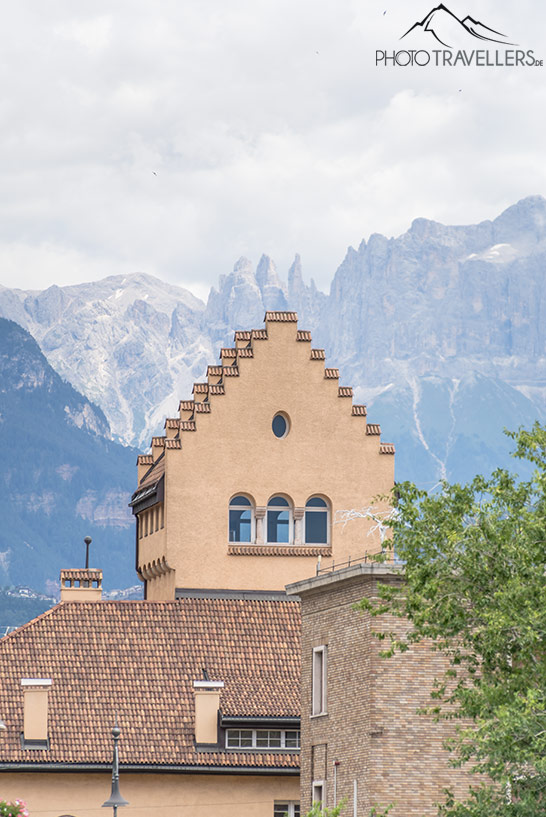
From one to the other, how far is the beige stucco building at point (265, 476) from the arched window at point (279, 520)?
4cm

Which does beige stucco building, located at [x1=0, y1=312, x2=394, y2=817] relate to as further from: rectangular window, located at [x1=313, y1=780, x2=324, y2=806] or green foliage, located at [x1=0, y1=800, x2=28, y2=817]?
green foliage, located at [x1=0, y1=800, x2=28, y2=817]

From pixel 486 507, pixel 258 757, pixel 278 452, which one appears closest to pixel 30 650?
pixel 258 757

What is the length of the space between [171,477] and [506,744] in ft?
125

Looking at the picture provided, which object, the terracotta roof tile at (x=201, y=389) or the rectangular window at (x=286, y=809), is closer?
the rectangular window at (x=286, y=809)

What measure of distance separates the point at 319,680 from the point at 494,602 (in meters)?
17.2

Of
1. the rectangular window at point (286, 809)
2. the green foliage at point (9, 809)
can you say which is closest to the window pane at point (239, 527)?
the rectangular window at point (286, 809)

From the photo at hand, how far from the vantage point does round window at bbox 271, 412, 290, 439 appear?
8375 cm

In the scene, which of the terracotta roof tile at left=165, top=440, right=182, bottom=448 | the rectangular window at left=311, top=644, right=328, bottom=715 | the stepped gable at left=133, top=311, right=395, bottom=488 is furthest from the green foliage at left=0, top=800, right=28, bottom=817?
the stepped gable at left=133, top=311, right=395, bottom=488

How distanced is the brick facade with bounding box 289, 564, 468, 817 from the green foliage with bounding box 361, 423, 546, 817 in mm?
Answer: 7872

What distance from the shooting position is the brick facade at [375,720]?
2315 inches

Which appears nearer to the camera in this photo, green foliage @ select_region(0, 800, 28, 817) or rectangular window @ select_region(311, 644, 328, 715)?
green foliage @ select_region(0, 800, 28, 817)

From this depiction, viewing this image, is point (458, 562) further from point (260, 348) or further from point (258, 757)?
point (260, 348)

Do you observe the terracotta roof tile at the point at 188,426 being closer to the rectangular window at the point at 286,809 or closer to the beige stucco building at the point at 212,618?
the beige stucco building at the point at 212,618

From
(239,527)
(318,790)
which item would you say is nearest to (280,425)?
(239,527)
